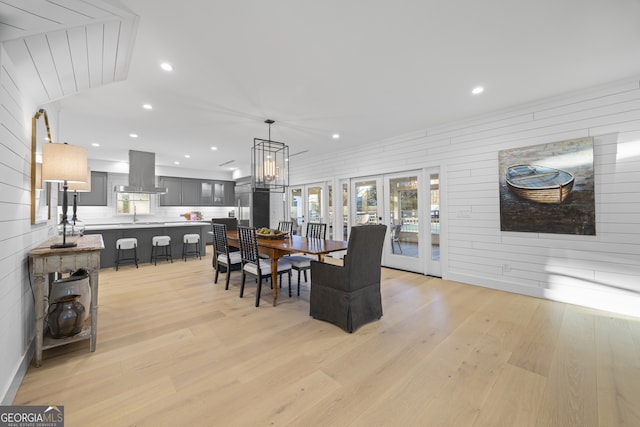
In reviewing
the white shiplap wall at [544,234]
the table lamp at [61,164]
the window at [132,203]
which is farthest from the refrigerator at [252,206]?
the table lamp at [61,164]

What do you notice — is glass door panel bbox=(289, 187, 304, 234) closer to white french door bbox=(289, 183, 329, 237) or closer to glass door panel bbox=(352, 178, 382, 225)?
white french door bbox=(289, 183, 329, 237)

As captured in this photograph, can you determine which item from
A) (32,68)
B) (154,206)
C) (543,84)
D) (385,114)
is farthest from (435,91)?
(154,206)

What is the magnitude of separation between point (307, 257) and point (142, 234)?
4.20m

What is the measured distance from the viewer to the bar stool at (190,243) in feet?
19.4

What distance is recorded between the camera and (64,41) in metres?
1.80

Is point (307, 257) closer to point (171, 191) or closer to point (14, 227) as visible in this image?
point (14, 227)

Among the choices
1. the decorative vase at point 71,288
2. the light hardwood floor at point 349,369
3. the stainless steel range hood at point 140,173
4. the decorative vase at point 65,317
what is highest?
the stainless steel range hood at point 140,173

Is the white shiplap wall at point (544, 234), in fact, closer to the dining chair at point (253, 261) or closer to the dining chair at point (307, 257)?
the dining chair at point (307, 257)

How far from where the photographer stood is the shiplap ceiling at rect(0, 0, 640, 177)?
1797 mm

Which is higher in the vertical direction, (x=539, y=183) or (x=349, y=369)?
(x=539, y=183)

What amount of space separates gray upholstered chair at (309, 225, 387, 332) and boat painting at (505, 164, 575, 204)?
2.36 metres

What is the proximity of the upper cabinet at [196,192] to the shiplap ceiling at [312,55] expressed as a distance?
13.9ft

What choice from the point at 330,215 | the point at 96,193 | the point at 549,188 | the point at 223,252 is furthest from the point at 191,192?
the point at 549,188

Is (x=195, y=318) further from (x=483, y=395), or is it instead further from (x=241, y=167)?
(x=241, y=167)
